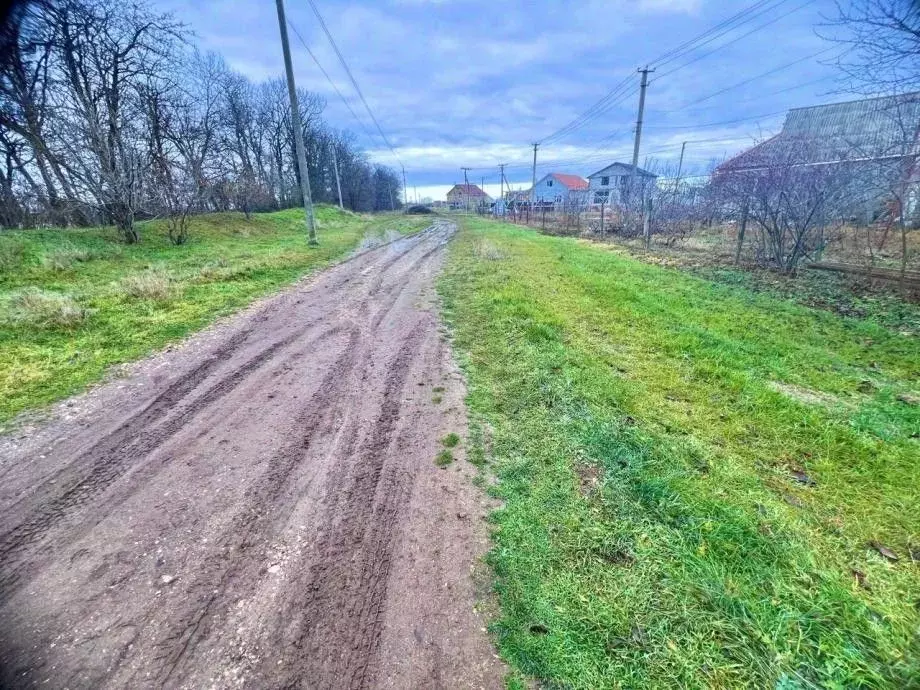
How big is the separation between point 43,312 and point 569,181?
234 feet

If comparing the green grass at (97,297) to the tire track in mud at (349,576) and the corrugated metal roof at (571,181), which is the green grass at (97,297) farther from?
the corrugated metal roof at (571,181)

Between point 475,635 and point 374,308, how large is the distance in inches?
225

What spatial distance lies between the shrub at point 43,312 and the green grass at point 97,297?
0.01 meters

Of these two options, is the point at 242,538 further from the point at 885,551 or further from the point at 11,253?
the point at 11,253

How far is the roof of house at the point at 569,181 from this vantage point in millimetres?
64438

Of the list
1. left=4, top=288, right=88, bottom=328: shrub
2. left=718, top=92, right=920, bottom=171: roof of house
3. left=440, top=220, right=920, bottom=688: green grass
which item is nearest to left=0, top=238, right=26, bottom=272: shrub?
left=4, top=288, right=88, bottom=328: shrub

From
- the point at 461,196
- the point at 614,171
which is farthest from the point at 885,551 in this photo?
the point at 461,196

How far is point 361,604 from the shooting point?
1891 millimetres

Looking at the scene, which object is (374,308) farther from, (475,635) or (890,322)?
(890,322)

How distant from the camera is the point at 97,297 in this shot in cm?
659

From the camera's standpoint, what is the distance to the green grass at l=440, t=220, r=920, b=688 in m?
1.64

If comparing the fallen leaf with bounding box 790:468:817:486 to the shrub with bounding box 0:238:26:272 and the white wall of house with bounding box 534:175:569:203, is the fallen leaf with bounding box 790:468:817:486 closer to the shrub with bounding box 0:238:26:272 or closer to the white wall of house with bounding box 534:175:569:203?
the shrub with bounding box 0:238:26:272

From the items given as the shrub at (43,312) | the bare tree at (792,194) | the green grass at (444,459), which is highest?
the bare tree at (792,194)

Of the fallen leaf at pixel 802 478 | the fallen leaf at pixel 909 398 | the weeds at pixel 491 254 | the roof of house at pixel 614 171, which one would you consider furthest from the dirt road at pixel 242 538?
the roof of house at pixel 614 171
